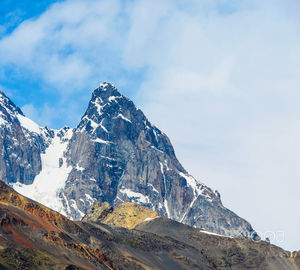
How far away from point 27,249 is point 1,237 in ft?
30.5

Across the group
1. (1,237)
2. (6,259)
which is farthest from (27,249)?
(6,259)

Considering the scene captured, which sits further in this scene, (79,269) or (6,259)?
(79,269)

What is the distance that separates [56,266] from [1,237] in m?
23.0

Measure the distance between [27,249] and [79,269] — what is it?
59.8 feet

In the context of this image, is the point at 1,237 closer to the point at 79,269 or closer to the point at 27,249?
the point at 27,249

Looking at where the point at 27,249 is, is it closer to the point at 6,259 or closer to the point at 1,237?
the point at 1,237

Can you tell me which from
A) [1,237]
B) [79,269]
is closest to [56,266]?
[79,269]

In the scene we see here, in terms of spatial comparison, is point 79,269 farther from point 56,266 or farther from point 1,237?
point 1,237

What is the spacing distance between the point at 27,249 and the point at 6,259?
2147 cm

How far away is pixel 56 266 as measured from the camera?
18700cm

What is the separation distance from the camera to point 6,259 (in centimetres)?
17525

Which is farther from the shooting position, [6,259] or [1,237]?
[1,237]

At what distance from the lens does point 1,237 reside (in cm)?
19875

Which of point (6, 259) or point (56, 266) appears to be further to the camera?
point (56, 266)
